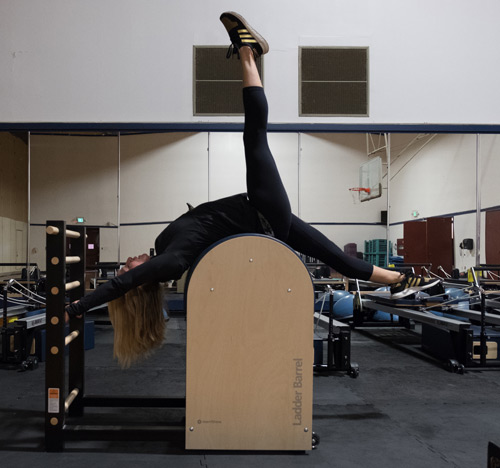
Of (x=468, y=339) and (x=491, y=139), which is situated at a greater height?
(x=491, y=139)

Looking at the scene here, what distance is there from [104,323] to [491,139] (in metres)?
7.12

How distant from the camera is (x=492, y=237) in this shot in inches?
302

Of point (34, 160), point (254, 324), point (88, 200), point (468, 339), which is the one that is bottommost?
point (468, 339)

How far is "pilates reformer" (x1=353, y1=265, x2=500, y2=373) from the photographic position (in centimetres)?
371

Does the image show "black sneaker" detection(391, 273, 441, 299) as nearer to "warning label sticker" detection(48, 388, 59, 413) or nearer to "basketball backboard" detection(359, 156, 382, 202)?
"warning label sticker" detection(48, 388, 59, 413)

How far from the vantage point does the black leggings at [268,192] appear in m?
2.20

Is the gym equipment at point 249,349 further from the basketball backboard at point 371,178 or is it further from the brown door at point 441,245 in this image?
the basketball backboard at point 371,178

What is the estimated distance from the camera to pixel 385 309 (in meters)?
4.84

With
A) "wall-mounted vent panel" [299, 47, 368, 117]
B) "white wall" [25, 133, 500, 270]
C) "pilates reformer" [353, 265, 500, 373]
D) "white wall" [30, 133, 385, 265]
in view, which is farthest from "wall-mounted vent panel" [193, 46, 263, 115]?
"white wall" [30, 133, 385, 265]

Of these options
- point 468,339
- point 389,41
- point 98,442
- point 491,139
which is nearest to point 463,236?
point 491,139

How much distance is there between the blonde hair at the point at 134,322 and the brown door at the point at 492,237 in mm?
6880

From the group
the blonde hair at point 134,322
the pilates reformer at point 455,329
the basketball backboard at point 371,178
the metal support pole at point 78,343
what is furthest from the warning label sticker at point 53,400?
the basketball backboard at point 371,178

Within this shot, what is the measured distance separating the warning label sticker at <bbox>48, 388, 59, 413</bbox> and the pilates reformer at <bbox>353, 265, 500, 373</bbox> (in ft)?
9.82

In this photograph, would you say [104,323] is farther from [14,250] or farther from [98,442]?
[14,250]
